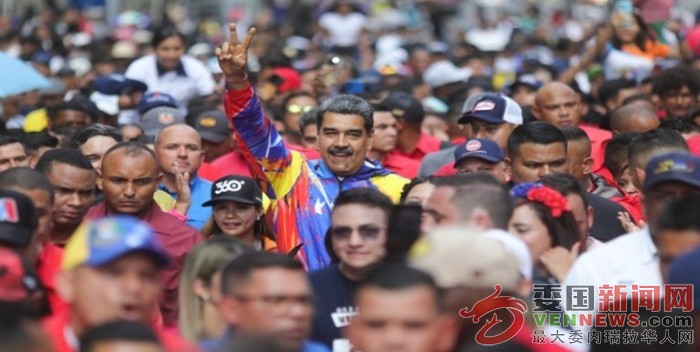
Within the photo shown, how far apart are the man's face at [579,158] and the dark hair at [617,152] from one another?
0.36 metres

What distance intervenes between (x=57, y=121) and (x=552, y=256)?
7.34m

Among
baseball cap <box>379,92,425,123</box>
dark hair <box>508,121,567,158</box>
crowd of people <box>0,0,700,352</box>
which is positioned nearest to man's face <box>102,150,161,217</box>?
crowd of people <box>0,0,700,352</box>

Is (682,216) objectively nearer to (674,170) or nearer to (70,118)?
(674,170)

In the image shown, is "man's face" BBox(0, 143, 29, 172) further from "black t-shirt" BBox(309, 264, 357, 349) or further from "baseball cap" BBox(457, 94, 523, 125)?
"black t-shirt" BBox(309, 264, 357, 349)

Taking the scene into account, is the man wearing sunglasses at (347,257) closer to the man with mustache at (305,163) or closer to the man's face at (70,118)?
the man with mustache at (305,163)

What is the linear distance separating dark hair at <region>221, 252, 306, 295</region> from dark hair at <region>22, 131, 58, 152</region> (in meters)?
5.68

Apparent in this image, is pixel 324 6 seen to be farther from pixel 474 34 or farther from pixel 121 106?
pixel 121 106

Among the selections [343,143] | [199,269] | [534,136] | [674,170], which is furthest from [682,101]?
[199,269]

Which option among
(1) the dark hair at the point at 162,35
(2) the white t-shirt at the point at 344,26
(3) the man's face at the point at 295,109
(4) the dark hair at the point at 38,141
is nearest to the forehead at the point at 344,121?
(4) the dark hair at the point at 38,141

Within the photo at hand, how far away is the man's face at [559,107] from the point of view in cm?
1262

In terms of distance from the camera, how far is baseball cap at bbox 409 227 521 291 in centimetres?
588

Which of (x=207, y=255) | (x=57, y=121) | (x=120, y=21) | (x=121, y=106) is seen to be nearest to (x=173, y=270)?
(x=207, y=255)

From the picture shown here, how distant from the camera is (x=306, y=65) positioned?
21.7m

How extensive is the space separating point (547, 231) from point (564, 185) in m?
0.69
